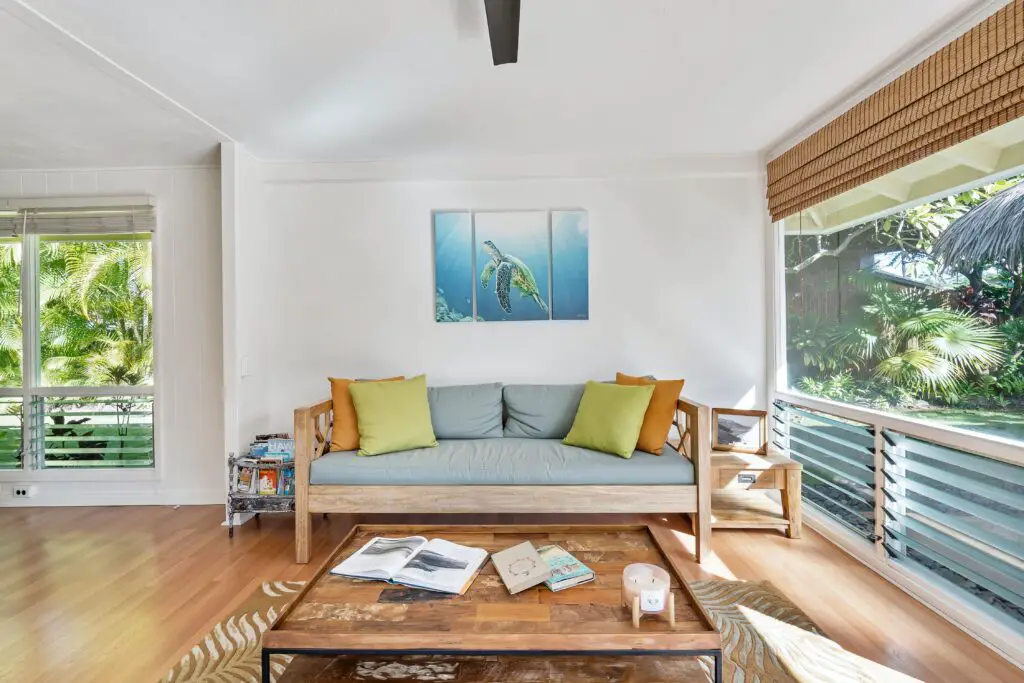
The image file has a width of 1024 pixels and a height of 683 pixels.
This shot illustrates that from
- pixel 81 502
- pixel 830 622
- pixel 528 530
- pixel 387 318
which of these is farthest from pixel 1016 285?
pixel 81 502

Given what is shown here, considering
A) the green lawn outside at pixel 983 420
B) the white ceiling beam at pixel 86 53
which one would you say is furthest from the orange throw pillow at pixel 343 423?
the green lawn outside at pixel 983 420

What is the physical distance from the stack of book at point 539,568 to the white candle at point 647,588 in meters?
0.19

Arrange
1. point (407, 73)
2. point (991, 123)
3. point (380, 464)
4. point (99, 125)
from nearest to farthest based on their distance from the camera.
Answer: point (991, 123) < point (407, 73) < point (380, 464) < point (99, 125)

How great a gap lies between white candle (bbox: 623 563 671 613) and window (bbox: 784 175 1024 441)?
1.55 m

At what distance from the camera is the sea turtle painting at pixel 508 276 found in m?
3.28

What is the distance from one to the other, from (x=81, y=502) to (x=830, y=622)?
15.2 feet

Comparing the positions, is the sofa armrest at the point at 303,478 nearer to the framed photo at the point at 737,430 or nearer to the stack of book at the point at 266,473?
the stack of book at the point at 266,473

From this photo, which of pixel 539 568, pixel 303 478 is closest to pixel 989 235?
pixel 539 568

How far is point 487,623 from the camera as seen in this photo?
4.23ft

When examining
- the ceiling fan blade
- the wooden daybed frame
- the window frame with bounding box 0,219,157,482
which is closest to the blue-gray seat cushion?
the wooden daybed frame

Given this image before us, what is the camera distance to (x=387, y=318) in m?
3.36

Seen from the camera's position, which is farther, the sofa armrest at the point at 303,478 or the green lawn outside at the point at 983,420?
the sofa armrest at the point at 303,478

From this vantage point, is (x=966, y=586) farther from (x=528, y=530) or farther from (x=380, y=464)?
(x=380, y=464)

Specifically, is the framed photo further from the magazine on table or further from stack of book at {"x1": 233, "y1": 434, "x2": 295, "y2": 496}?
stack of book at {"x1": 233, "y1": 434, "x2": 295, "y2": 496}
